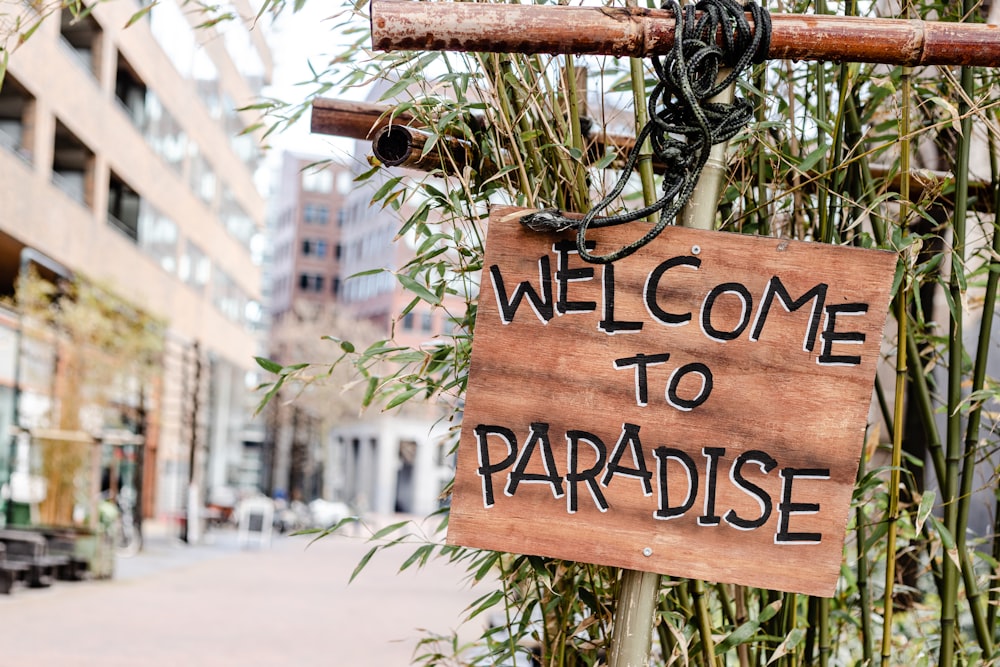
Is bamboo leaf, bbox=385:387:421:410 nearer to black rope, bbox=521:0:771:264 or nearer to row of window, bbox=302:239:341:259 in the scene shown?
black rope, bbox=521:0:771:264

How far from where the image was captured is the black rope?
173cm

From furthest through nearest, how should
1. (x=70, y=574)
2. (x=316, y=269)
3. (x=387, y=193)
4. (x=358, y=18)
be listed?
(x=316, y=269) → (x=70, y=574) → (x=358, y=18) → (x=387, y=193)

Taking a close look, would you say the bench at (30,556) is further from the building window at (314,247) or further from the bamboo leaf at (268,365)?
the building window at (314,247)

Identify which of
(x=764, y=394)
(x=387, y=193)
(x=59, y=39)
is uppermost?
(x=59, y=39)

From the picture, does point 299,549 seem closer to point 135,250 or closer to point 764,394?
point 135,250

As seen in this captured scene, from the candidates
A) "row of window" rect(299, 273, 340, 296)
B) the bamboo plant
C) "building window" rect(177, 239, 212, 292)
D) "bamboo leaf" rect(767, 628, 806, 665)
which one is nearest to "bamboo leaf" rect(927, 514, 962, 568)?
the bamboo plant

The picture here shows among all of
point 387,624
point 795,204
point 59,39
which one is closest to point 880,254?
point 795,204

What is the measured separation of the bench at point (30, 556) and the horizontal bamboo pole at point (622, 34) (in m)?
12.7

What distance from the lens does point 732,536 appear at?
1.79 metres

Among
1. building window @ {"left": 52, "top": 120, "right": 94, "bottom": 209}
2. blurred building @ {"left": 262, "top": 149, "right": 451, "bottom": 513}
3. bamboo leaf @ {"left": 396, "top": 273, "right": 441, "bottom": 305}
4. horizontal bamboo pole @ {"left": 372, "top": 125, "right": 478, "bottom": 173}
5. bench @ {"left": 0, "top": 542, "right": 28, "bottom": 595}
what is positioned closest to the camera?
horizontal bamboo pole @ {"left": 372, "top": 125, "right": 478, "bottom": 173}

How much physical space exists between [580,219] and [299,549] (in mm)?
27078

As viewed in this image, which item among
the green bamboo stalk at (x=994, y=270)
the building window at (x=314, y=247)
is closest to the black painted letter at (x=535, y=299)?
the green bamboo stalk at (x=994, y=270)

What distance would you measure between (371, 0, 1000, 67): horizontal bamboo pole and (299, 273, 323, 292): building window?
82.8 metres

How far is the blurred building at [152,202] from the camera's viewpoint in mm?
19078
